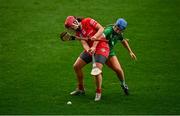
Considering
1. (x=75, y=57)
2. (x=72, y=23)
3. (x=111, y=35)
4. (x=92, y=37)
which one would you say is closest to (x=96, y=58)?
(x=92, y=37)

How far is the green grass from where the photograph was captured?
11453 millimetres

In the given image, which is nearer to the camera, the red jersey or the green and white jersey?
the red jersey

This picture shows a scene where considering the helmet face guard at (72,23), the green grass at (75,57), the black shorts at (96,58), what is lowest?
the green grass at (75,57)

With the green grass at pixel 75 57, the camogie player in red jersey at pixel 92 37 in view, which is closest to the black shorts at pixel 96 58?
the camogie player in red jersey at pixel 92 37

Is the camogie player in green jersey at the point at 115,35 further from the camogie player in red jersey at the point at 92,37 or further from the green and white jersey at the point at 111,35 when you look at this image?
the camogie player in red jersey at the point at 92,37

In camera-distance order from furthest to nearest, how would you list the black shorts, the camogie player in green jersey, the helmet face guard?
the camogie player in green jersey → the black shorts → the helmet face guard

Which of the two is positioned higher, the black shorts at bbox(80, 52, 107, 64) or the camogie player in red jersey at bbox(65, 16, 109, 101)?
the camogie player in red jersey at bbox(65, 16, 109, 101)

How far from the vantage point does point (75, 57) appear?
47.9ft

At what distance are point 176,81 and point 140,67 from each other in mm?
1344

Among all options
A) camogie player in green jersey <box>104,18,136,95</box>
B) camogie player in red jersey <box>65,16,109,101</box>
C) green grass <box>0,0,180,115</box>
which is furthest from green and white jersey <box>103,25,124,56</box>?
green grass <box>0,0,180,115</box>

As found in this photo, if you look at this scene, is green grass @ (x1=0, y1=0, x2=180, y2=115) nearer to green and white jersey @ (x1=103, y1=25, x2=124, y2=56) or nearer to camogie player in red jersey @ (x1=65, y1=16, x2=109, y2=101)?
camogie player in red jersey @ (x1=65, y1=16, x2=109, y2=101)

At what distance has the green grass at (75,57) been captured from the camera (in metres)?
11.5

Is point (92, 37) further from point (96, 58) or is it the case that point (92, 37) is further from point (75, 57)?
point (75, 57)

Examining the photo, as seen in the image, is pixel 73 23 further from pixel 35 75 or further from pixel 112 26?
pixel 35 75
